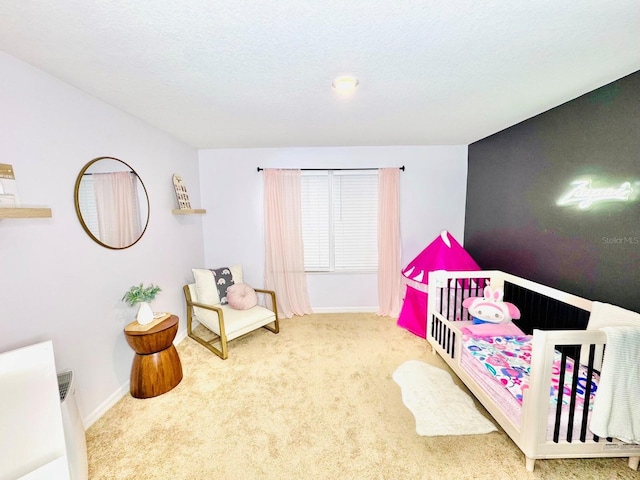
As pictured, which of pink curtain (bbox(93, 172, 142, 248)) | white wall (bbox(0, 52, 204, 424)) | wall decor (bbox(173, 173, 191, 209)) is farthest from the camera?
wall decor (bbox(173, 173, 191, 209))

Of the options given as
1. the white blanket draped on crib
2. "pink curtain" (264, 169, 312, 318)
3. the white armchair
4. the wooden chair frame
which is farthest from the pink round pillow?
the white blanket draped on crib

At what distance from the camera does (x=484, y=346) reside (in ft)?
7.02

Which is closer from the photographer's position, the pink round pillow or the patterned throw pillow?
the pink round pillow

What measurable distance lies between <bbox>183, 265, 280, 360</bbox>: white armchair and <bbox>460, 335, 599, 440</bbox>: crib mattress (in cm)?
206

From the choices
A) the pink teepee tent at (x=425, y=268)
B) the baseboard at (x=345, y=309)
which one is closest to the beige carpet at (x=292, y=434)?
the pink teepee tent at (x=425, y=268)

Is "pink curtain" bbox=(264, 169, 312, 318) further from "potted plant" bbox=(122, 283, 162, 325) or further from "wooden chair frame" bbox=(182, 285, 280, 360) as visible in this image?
"potted plant" bbox=(122, 283, 162, 325)

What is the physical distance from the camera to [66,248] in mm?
1709

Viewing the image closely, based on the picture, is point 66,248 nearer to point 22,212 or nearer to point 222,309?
point 22,212

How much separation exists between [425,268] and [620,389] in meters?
1.79

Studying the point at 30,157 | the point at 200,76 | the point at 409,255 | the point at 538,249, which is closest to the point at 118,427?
the point at 30,157

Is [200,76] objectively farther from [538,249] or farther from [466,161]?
[466,161]

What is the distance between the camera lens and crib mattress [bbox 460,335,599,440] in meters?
1.53

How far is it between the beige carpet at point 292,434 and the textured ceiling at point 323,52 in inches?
91.7

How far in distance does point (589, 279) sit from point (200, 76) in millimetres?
3093
